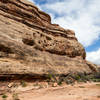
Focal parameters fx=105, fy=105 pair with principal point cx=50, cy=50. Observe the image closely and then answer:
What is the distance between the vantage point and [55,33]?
76.7ft

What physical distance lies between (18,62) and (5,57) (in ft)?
5.23

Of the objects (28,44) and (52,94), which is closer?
(52,94)

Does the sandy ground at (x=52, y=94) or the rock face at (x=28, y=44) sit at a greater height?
the rock face at (x=28, y=44)

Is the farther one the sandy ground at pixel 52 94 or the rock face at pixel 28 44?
the rock face at pixel 28 44

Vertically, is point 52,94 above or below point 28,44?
below

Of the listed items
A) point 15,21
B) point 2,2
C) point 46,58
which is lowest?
point 46,58

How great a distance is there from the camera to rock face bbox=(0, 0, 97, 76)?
40.4 ft

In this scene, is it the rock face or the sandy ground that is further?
the rock face

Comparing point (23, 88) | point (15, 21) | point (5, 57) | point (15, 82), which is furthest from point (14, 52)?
point (15, 21)

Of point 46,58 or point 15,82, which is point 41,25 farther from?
point 15,82

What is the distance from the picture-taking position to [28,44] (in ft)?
52.7

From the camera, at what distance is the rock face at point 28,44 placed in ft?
40.4

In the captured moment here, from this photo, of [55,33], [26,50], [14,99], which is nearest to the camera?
[14,99]

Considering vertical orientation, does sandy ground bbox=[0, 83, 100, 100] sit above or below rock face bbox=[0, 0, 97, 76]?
below
